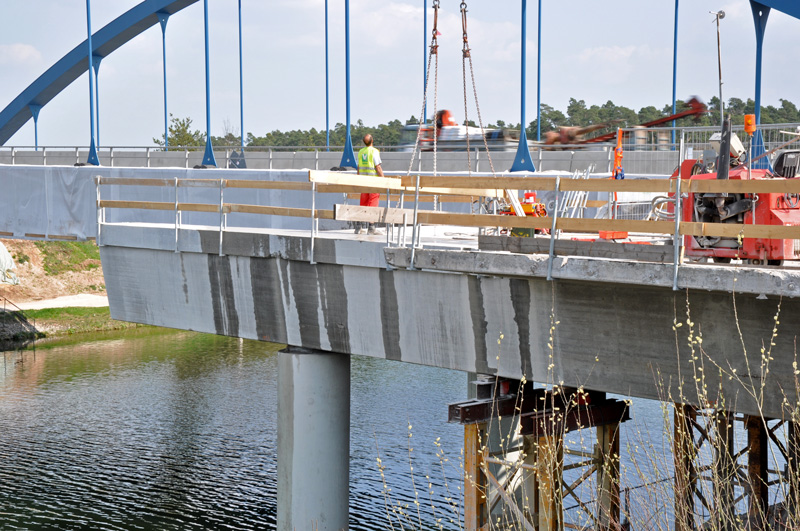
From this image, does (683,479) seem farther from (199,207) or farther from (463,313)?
(199,207)

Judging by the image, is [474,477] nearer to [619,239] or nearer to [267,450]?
[619,239]

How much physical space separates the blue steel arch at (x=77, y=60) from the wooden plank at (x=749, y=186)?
36.1 m

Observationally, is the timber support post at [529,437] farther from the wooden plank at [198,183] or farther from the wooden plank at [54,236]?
the wooden plank at [54,236]

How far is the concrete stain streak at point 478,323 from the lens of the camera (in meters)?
9.57

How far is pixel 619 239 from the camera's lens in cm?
1023

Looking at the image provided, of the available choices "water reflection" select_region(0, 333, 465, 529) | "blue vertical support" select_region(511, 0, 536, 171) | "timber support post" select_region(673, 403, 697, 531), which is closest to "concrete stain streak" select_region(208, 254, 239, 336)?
"water reflection" select_region(0, 333, 465, 529)

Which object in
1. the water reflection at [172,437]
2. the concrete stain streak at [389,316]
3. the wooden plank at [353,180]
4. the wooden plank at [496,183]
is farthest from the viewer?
the water reflection at [172,437]

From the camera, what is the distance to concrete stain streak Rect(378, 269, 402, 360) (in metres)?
10.6

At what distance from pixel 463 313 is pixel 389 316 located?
1225 millimetres

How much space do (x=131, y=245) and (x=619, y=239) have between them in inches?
303

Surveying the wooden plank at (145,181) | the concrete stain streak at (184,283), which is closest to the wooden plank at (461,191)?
the wooden plank at (145,181)

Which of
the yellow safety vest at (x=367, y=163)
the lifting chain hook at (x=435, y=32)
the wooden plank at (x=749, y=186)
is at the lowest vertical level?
the wooden plank at (x=749, y=186)

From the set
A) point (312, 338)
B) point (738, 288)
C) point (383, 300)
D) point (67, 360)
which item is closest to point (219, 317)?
point (312, 338)

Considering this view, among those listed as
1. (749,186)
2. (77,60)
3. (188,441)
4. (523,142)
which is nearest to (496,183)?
(749,186)
